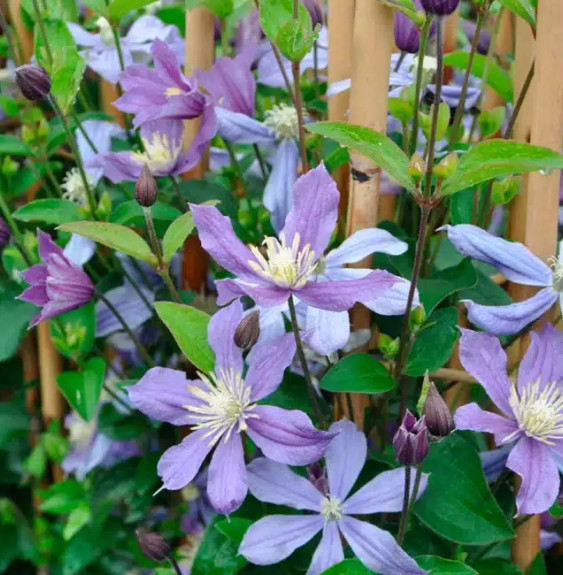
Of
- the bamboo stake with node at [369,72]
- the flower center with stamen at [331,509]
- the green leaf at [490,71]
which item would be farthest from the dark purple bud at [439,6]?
the flower center with stamen at [331,509]

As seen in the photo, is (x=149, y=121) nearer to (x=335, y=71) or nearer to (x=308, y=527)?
(x=335, y=71)

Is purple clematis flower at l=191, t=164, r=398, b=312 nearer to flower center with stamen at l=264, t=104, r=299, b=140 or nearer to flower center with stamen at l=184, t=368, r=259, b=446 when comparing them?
flower center with stamen at l=184, t=368, r=259, b=446

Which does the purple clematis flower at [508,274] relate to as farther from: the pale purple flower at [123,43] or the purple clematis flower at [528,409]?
the pale purple flower at [123,43]

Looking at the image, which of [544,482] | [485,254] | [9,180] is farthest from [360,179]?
[9,180]

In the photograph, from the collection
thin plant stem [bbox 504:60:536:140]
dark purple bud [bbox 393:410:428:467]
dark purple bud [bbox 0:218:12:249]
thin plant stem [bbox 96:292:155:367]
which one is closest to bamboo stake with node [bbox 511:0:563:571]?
thin plant stem [bbox 504:60:536:140]

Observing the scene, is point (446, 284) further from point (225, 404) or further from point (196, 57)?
point (196, 57)

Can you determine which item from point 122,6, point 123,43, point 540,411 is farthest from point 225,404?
point 123,43
